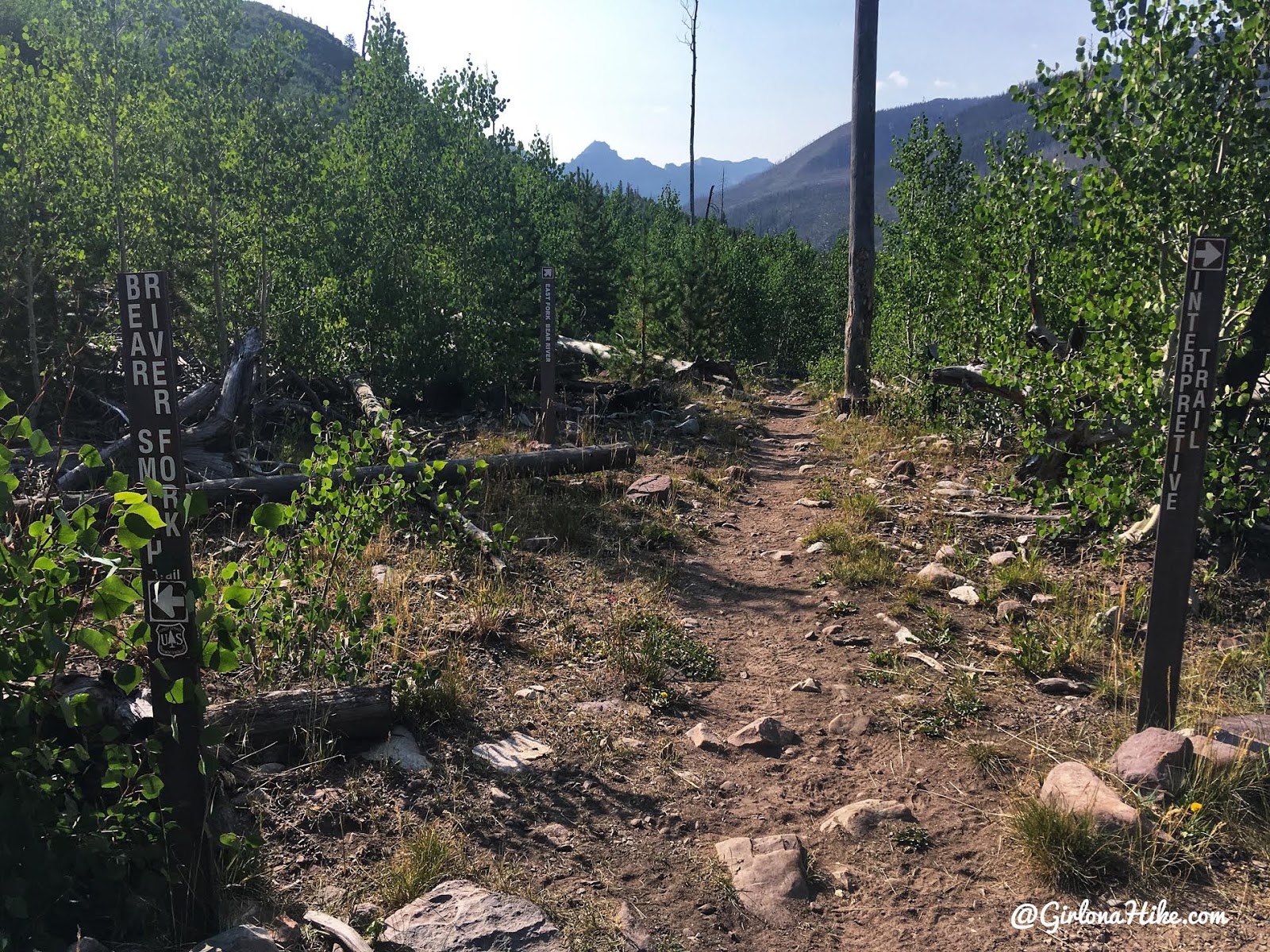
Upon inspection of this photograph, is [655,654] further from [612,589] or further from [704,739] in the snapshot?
[612,589]

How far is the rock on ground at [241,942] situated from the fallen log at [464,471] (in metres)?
3.93

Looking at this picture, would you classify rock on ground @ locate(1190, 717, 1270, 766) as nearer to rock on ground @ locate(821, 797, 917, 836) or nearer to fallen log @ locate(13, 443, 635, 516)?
rock on ground @ locate(821, 797, 917, 836)

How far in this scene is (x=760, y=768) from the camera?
4285mm

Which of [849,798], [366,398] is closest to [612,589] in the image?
[849,798]

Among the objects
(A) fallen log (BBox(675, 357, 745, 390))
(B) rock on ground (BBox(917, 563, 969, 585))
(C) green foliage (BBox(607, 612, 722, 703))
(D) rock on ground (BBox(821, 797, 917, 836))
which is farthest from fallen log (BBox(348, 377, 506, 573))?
(A) fallen log (BBox(675, 357, 745, 390))

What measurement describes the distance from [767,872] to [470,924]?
119cm

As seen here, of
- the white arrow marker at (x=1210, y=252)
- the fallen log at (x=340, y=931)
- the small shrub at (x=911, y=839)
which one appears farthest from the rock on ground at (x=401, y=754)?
the white arrow marker at (x=1210, y=252)

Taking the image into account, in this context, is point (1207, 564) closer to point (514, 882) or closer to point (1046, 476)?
point (1046, 476)

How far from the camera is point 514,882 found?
10.6 ft

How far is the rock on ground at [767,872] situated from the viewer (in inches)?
127

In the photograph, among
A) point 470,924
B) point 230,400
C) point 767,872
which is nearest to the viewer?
point 470,924

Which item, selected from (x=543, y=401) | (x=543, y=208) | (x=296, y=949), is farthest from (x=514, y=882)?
(x=543, y=208)

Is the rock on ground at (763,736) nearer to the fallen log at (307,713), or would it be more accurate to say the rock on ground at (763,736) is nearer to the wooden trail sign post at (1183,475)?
the wooden trail sign post at (1183,475)

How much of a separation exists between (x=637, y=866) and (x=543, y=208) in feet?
55.3
